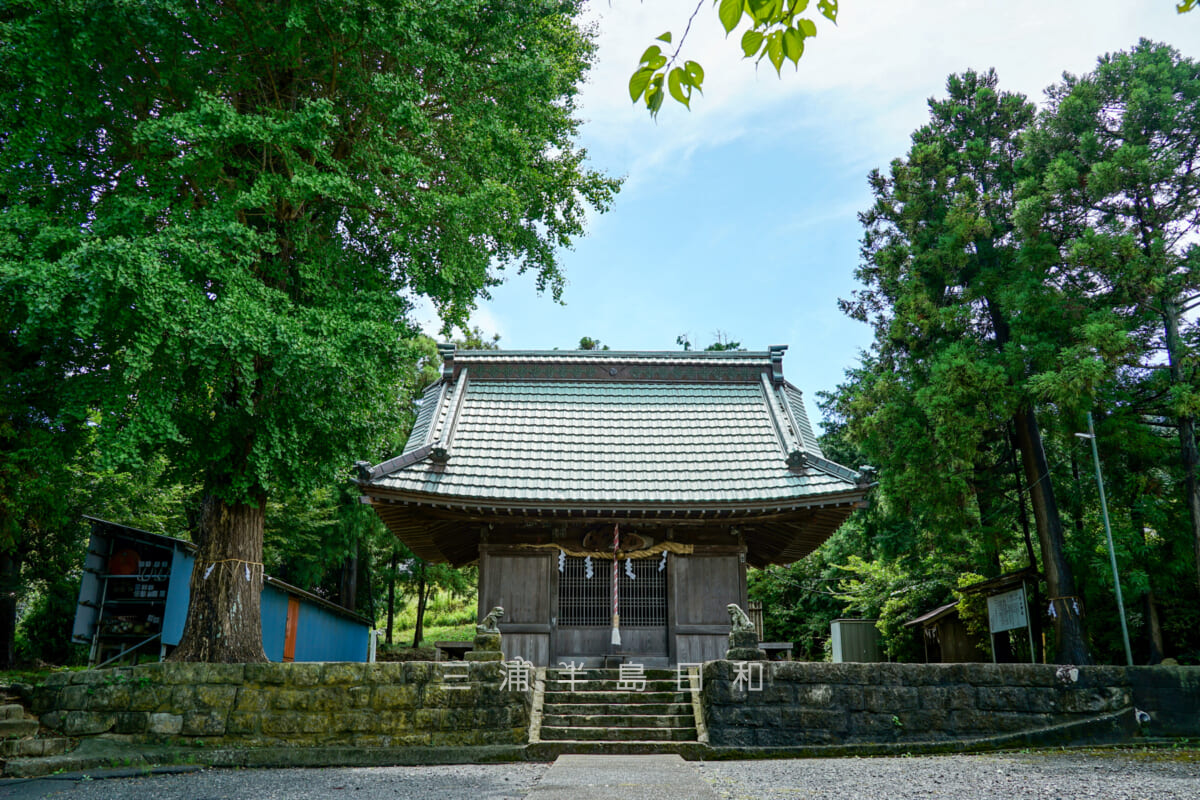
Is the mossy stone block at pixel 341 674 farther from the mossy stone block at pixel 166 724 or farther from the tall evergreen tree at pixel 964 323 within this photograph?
the tall evergreen tree at pixel 964 323

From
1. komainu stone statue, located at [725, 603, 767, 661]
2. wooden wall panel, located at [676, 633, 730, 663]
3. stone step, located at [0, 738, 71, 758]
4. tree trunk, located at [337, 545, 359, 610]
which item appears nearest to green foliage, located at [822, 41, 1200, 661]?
wooden wall panel, located at [676, 633, 730, 663]

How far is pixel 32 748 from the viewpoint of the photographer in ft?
24.4

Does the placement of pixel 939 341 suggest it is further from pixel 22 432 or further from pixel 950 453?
pixel 22 432

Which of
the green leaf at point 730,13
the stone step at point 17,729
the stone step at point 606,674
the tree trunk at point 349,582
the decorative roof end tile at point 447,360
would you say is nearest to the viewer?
the green leaf at point 730,13

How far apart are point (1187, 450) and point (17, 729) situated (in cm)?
1622

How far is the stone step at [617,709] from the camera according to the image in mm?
8789

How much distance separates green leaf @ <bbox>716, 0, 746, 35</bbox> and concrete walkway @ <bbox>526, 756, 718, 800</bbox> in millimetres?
3916

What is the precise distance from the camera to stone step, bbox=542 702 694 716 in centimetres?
879

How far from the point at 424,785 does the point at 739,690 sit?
3.55 m

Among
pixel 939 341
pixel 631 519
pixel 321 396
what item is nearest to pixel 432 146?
pixel 321 396

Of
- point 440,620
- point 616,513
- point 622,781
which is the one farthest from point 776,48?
point 440,620

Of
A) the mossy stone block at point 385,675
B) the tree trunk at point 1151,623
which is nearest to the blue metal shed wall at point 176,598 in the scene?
the mossy stone block at point 385,675

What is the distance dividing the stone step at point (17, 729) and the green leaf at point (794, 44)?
944 cm

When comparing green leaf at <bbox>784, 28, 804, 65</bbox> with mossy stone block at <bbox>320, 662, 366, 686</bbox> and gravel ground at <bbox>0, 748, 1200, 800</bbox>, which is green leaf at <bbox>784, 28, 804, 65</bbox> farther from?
mossy stone block at <bbox>320, 662, 366, 686</bbox>
